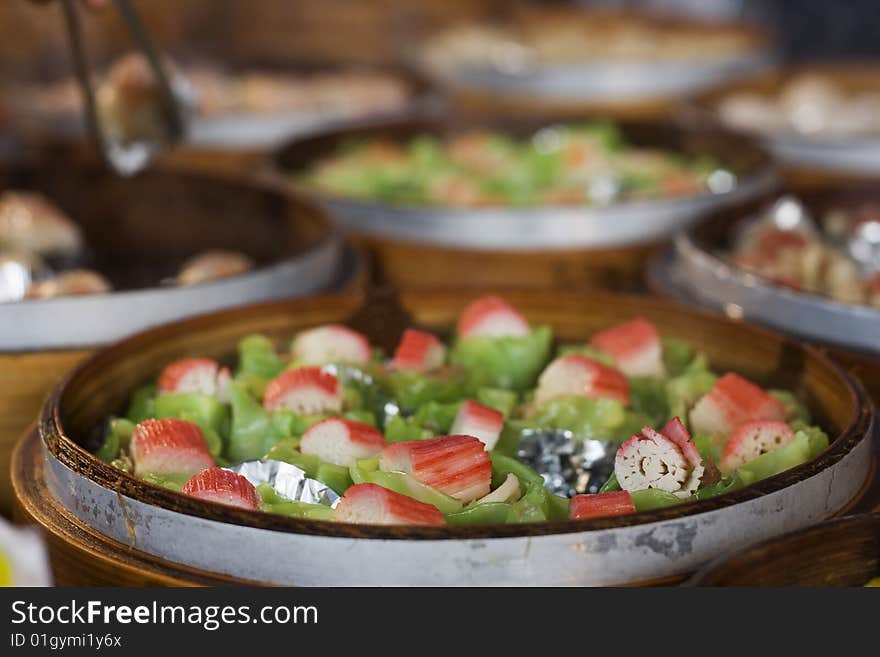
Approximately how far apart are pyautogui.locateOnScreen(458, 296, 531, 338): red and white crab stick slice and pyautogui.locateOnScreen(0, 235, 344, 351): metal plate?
0.47 metres

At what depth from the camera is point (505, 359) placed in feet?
A: 7.04

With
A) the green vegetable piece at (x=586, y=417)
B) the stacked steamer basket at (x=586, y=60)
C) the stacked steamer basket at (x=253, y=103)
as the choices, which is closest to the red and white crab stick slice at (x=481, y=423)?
the green vegetable piece at (x=586, y=417)

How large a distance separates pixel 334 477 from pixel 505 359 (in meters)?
0.55

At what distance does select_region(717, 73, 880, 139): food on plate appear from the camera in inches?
161

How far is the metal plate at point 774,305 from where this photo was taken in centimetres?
226

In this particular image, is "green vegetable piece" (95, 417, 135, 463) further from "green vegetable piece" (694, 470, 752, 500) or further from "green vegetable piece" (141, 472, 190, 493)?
"green vegetable piece" (694, 470, 752, 500)

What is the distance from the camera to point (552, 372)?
2.01 m

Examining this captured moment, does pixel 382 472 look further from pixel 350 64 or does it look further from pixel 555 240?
pixel 350 64

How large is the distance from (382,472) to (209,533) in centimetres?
25

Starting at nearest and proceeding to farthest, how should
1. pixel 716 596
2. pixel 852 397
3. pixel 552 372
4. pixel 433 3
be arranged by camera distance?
pixel 716 596, pixel 852 397, pixel 552 372, pixel 433 3

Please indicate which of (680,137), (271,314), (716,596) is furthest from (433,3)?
(716,596)

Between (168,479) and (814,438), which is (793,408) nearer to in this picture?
(814,438)

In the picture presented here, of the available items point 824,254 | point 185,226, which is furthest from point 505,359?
point 185,226

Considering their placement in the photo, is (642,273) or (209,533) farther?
(642,273)
